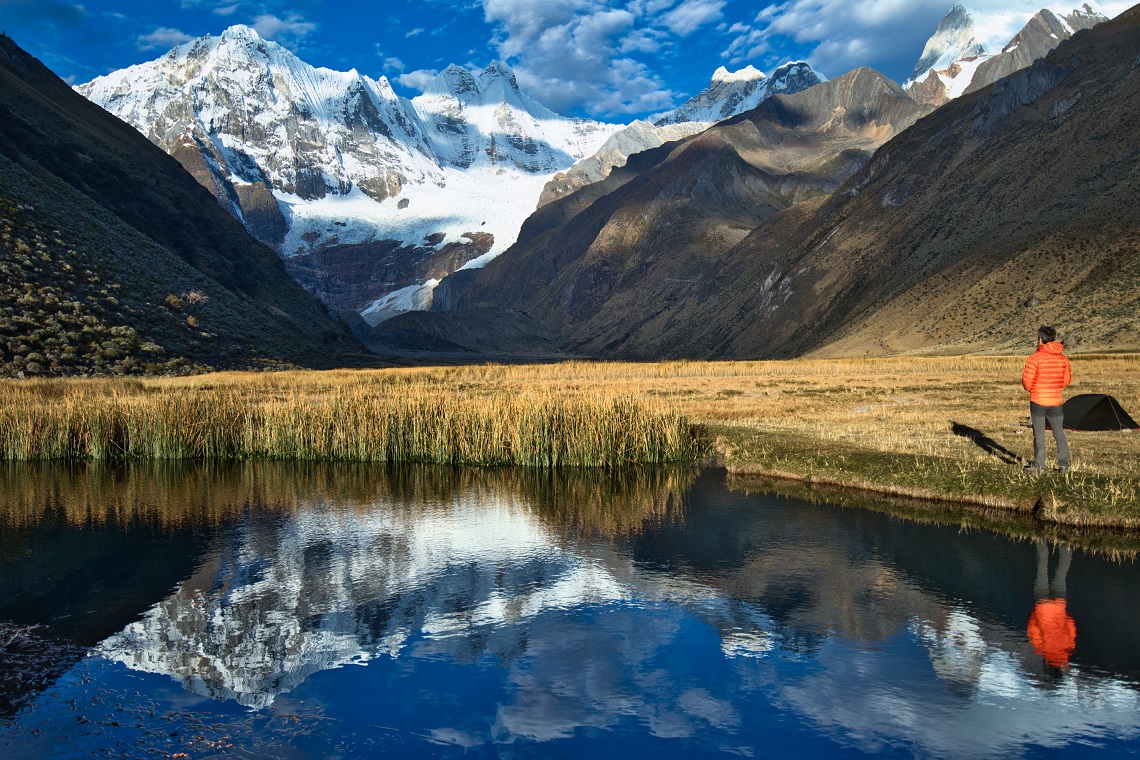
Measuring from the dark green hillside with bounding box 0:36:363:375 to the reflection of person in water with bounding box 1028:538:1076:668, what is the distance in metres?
50.8

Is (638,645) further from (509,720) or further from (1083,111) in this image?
(1083,111)

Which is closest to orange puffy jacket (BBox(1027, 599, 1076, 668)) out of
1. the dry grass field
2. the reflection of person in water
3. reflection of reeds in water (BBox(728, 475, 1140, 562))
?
the reflection of person in water

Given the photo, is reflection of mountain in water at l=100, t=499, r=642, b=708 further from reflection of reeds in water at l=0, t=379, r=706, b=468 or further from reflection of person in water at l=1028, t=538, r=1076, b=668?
reflection of reeds in water at l=0, t=379, r=706, b=468

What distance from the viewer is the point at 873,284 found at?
119 metres

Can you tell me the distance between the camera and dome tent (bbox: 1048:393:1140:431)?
1060 inches

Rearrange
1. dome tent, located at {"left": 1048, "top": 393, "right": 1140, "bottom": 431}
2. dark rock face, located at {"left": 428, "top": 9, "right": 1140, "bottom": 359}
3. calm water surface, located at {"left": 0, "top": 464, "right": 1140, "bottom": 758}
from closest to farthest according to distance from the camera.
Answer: calm water surface, located at {"left": 0, "top": 464, "right": 1140, "bottom": 758} < dome tent, located at {"left": 1048, "top": 393, "right": 1140, "bottom": 431} < dark rock face, located at {"left": 428, "top": 9, "right": 1140, "bottom": 359}

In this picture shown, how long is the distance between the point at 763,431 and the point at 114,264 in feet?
191

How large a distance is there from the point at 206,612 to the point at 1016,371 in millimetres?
53233

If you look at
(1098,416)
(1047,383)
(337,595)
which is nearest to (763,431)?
(1098,416)

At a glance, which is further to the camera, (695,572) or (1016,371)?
(1016,371)

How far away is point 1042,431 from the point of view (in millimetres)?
19312

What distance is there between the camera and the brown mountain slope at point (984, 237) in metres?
87.6

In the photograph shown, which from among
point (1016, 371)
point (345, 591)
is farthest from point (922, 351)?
point (345, 591)

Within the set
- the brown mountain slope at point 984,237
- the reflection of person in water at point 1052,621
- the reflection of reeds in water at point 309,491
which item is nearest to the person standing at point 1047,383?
the reflection of person in water at point 1052,621
